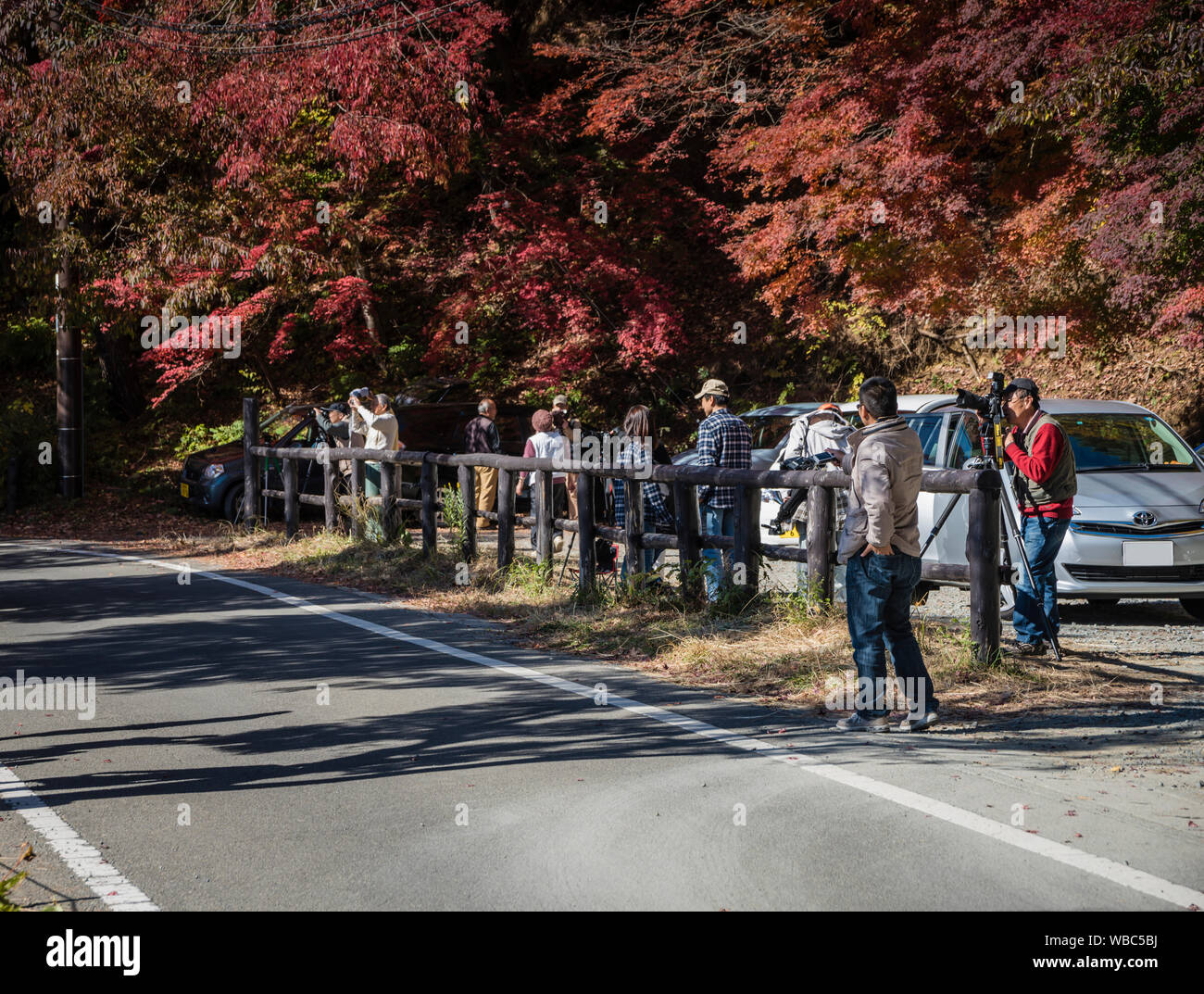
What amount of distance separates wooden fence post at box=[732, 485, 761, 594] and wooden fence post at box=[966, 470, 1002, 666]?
6.88 feet

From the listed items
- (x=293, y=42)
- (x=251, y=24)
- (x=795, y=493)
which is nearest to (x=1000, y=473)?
(x=795, y=493)

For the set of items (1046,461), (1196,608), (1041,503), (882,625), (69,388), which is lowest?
(1196,608)

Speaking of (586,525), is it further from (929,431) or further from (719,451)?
(929,431)

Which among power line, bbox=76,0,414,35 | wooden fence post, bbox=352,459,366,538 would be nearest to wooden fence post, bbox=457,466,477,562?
wooden fence post, bbox=352,459,366,538

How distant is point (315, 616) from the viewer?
11.1m

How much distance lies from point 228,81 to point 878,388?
55.3 ft

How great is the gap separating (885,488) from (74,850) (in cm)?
420

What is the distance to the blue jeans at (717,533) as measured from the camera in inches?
395

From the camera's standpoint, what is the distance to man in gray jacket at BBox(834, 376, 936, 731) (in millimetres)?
6594

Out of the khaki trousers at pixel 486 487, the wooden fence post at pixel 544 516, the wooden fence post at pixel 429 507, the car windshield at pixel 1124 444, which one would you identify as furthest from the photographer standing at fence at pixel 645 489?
the khaki trousers at pixel 486 487

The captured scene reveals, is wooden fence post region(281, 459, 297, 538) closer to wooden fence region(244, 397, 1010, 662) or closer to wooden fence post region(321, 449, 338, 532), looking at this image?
wooden fence post region(321, 449, 338, 532)

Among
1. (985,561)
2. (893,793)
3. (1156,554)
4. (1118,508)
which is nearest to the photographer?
(893,793)

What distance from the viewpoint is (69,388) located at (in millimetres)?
22328

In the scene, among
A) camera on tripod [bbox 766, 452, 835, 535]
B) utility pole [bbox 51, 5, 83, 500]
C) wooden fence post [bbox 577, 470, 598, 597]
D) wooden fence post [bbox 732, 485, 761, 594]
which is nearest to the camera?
wooden fence post [bbox 732, 485, 761, 594]
